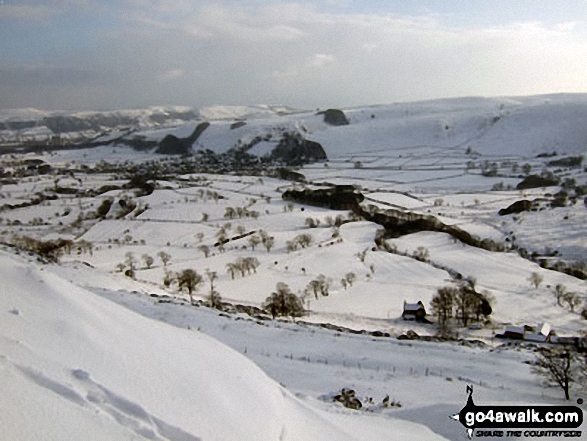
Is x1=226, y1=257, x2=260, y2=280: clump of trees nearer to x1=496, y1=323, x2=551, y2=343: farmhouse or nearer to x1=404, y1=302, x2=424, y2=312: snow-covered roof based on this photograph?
x1=404, y1=302, x2=424, y2=312: snow-covered roof

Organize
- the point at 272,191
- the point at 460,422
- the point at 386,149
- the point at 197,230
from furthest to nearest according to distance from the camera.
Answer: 1. the point at 386,149
2. the point at 272,191
3. the point at 197,230
4. the point at 460,422

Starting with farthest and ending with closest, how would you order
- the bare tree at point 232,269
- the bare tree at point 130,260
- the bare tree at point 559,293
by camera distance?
the bare tree at point 130,260 → the bare tree at point 232,269 → the bare tree at point 559,293

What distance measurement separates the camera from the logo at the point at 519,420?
7926 mm

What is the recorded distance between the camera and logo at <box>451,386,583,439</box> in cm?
793

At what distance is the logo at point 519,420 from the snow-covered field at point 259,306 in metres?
0.36

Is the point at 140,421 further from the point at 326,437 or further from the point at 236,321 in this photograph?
the point at 236,321

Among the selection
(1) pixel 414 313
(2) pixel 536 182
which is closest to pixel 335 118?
(2) pixel 536 182

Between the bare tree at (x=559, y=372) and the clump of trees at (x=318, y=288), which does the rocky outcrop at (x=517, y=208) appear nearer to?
the clump of trees at (x=318, y=288)

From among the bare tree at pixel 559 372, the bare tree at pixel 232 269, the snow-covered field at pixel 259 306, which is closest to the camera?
the snow-covered field at pixel 259 306

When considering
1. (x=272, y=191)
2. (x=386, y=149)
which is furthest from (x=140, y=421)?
(x=386, y=149)

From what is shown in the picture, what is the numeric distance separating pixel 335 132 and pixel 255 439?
456ft

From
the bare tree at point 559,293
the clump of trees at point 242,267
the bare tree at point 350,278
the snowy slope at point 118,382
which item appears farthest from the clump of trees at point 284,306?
the bare tree at point 559,293

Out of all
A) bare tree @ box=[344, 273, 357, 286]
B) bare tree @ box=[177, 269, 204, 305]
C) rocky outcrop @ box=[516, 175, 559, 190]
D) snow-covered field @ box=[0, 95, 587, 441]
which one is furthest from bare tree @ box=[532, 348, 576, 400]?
rocky outcrop @ box=[516, 175, 559, 190]

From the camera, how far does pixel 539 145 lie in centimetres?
11262
